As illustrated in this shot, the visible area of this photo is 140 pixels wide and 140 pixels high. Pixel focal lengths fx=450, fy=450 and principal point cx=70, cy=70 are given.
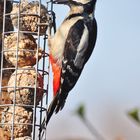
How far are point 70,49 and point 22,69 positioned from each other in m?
0.44

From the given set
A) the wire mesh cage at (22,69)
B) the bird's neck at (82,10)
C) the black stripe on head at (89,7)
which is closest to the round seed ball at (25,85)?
the wire mesh cage at (22,69)

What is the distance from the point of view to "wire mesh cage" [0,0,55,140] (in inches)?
95.9

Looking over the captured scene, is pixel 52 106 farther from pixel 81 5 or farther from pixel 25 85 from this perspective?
pixel 81 5

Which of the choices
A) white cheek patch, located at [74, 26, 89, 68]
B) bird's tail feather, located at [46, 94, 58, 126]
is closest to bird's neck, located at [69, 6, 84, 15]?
white cheek patch, located at [74, 26, 89, 68]

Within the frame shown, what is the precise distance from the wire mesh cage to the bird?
80mm

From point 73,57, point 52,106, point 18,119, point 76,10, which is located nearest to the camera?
point 18,119

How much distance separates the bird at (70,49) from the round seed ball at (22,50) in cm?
15

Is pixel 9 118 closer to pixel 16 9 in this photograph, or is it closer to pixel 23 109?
pixel 23 109

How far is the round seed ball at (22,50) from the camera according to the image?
2.48 metres

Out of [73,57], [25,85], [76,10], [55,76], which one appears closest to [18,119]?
[25,85]

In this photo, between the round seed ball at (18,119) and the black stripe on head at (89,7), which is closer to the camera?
the round seed ball at (18,119)

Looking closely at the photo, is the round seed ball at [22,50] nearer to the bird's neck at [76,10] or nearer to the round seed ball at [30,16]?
the round seed ball at [30,16]

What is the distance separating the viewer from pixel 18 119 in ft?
8.00

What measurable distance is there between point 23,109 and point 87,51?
0.61 m
